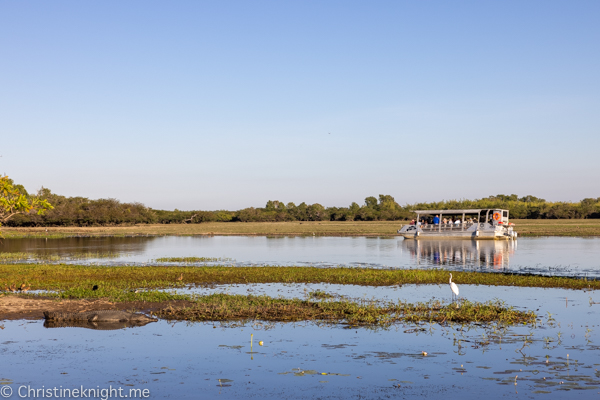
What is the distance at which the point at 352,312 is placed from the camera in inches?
696

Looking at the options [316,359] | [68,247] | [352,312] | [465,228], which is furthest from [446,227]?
[316,359]

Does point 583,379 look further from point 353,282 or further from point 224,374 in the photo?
point 353,282

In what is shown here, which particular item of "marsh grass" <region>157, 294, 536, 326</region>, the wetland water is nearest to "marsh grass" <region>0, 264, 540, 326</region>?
"marsh grass" <region>157, 294, 536, 326</region>

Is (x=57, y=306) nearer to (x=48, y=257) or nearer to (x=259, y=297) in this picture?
(x=259, y=297)

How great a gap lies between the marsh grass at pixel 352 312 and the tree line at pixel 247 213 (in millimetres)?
87355

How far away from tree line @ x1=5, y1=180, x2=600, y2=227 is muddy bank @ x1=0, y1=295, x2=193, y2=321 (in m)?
82.9

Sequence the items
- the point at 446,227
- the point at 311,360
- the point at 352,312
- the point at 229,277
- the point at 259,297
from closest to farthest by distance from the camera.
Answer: the point at 311,360
the point at 352,312
the point at 259,297
the point at 229,277
the point at 446,227

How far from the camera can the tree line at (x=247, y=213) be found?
4097 inches

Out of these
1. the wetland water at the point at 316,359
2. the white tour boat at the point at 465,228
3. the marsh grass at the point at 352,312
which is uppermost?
the white tour boat at the point at 465,228

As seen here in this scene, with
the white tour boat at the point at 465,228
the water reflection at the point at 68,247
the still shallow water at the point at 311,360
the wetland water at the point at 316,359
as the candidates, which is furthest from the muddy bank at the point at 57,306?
the white tour boat at the point at 465,228

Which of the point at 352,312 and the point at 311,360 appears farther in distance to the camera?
the point at 352,312

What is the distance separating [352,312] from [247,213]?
4846 inches

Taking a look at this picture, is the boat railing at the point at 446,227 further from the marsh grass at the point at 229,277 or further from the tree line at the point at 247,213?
the tree line at the point at 247,213

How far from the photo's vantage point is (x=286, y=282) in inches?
1035
